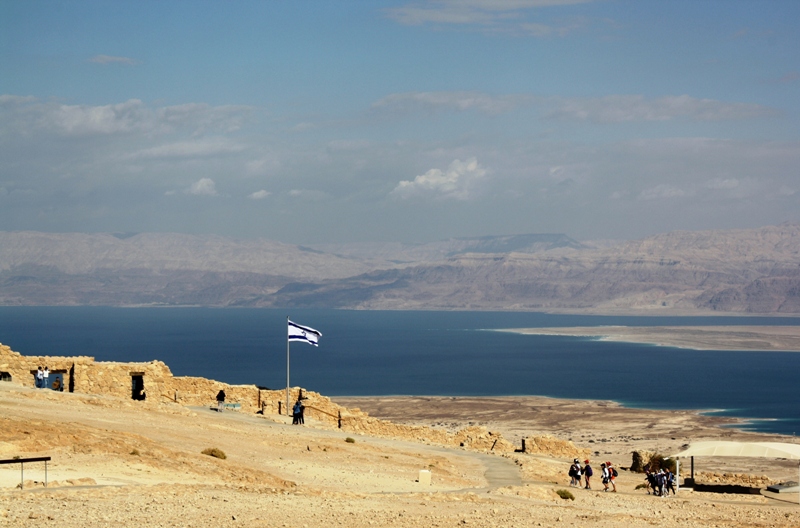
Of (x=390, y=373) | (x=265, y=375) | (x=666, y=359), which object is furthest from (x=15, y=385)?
(x=666, y=359)

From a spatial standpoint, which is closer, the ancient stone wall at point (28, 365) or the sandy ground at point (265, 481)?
the sandy ground at point (265, 481)

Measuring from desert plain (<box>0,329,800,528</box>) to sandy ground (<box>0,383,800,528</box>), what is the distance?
48mm

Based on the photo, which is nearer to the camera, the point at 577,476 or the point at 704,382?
the point at 577,476

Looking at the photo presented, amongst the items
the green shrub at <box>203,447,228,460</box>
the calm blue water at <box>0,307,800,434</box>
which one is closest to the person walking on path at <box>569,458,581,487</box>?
the green shrub at <box>203,447,228,460</box>

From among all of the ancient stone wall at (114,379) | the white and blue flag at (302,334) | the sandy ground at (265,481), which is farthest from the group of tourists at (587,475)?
the ancient stone wall at (114,379)

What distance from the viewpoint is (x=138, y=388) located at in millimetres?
37781

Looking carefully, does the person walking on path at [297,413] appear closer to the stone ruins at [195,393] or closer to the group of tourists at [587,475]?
the stone ruins at [195,393]

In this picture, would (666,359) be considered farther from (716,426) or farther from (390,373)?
(716,426)

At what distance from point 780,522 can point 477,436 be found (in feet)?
52.6

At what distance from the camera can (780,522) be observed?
932 inches

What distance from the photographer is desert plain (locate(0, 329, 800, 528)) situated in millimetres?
18578

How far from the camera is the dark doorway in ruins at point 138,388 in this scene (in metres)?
37.1

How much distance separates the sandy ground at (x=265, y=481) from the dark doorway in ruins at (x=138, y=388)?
8.52ft

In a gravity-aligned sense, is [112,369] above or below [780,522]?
above
